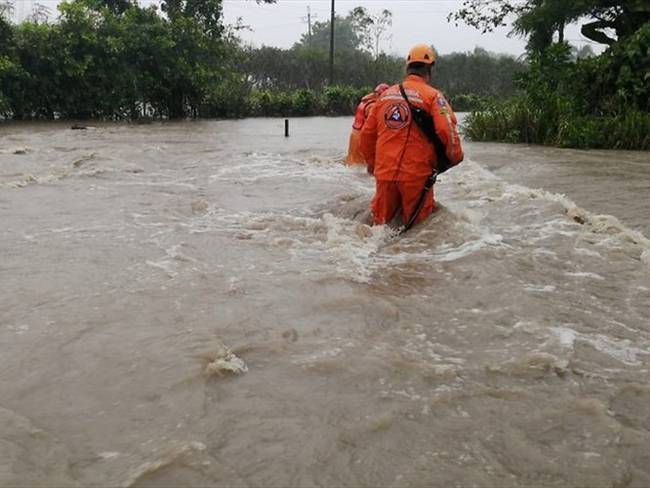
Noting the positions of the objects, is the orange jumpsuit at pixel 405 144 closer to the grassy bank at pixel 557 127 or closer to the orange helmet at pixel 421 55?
the orange helmet at pixel 421 55

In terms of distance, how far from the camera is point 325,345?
10.8 ft

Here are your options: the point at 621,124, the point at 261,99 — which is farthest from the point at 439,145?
the point at 261,99

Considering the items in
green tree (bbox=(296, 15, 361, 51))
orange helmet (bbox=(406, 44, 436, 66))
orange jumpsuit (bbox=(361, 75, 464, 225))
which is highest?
green tree (bbox=(296, 15, 361, 51))

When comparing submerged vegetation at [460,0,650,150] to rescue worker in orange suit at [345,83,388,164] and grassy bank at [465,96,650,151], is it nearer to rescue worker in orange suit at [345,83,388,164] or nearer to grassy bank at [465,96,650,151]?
grassy bank at [465,96,650,151]

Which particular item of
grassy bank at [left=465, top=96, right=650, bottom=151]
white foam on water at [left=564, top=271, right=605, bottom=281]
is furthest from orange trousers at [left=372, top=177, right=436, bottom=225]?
grassy bank at [left=465, top=96, right=650, bottom=151]

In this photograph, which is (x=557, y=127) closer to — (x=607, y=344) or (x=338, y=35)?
(x=607, y=344)

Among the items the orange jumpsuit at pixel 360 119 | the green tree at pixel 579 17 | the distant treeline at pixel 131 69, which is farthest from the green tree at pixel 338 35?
the orange jumpsuit at pixel 360 119

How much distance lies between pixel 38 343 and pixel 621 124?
11.9 metres

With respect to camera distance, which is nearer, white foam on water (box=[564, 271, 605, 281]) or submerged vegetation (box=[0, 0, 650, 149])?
white foam on water (box=[564, 271, 605, 281])

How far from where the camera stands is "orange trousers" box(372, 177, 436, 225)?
5.51 meters

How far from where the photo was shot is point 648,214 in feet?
20.3

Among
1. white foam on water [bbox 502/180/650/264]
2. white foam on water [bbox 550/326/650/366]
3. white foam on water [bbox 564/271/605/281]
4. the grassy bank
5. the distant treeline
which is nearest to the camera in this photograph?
white foam on water [bbox 550/326/650/366]

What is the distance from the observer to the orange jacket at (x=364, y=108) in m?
5.86

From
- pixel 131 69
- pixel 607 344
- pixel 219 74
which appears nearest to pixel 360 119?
pixel 607 344
